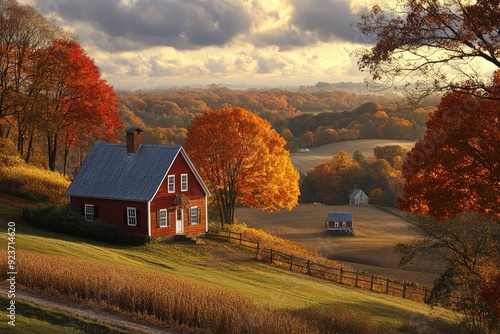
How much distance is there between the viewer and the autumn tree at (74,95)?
182 feet

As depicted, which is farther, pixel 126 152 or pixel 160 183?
pixel 126 152

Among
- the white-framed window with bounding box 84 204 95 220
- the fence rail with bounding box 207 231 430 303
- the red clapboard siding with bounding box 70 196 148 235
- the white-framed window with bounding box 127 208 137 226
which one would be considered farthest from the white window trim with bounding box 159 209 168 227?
the fence rail with bounding box 207 231 430 303

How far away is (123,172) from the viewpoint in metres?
43.8

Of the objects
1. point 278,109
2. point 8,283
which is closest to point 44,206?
point 8,283

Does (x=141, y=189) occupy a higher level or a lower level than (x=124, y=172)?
lower

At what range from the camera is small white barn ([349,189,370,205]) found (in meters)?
106

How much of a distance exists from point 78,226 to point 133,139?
7674 millimetres

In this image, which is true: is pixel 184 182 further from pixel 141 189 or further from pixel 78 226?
pixel 78 226

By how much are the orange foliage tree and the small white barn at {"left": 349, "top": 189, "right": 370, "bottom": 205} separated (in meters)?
87.2

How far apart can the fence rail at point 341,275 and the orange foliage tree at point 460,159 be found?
63.7 feet

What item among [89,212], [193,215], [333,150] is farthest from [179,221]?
[333,150]

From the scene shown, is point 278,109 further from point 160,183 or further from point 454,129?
point 454,129

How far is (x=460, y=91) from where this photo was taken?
17.4 m

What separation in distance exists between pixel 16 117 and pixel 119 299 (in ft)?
135
